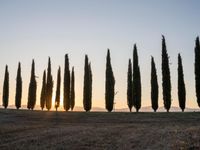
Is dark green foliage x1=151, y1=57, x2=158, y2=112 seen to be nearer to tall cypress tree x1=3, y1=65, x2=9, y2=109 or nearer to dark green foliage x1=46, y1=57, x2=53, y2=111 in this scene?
dark green foliage x1=46, y1=57, x2=53, y2=111

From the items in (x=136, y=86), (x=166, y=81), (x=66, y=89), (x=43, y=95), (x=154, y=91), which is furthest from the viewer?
(x=43, y=95)

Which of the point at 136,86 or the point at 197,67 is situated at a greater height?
the point at 197,67

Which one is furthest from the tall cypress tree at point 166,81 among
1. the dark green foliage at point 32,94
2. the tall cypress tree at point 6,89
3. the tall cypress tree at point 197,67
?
the tall cypress tree at point 6,89

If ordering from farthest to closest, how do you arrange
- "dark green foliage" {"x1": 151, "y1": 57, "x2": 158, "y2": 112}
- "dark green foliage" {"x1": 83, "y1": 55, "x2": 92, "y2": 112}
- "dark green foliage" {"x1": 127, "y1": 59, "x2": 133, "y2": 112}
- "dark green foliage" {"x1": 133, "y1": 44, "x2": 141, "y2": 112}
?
"dark green foliage" {"x1": 83, "y1": 55, "x2": 92, "y2": 112}
"dark green foliage" {"x1": 127, "y1": 59, "x2": 133, "y2": 112}
"dark green foliage" {"x1": 133, "y1": 44, "x2": 141, "y2": 112}
"dark green foliage" {"x1": 151, "y1": 57, "x2": 158, "y2": 112}

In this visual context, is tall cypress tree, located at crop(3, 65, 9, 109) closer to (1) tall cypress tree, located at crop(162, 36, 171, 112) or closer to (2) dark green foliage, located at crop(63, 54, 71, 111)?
(2) dark green foliage, located at crop(63, 54, 71, 111)

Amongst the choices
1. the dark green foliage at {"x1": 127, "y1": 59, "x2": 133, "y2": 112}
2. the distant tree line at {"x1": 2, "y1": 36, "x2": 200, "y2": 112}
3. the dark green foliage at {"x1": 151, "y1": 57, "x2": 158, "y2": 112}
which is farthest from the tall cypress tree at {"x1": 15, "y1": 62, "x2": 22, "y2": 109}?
the dark green foliage at {"x1": 151, "y1": 57, "x2": 158, "y2": 112}

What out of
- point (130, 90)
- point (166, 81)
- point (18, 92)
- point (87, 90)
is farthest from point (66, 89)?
point (166, 81)

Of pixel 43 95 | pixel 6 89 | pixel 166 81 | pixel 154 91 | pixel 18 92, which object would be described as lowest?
pixel 154 91

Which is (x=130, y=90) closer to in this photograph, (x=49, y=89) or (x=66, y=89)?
(x=66, y=89)

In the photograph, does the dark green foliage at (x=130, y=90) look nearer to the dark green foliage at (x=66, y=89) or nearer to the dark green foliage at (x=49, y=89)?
the dark green foliage at (x=66, y=89)

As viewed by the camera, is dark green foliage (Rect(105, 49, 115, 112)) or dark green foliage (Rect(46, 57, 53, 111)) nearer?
dark green foliage (Rect(105, 49, 115, 112))

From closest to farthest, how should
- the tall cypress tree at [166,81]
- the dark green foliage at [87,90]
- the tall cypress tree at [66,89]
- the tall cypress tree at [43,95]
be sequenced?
the tall cypress tree at [166,81]
the dark green foliage at [87,90]
the tall cypress tree at [66,89]
the tall cypress tree at [43,95]

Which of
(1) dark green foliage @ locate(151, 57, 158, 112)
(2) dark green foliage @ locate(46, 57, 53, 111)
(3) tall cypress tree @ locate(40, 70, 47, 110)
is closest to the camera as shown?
(1) dark green foliage @ locate(151, 57, 158, 112)

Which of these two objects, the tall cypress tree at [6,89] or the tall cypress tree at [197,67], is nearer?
the tall cypress tree at [197,67]
